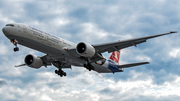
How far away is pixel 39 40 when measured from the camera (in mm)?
24484

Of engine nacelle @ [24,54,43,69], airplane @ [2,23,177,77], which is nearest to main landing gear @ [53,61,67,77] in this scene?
airplane @ [2,23,177,77]

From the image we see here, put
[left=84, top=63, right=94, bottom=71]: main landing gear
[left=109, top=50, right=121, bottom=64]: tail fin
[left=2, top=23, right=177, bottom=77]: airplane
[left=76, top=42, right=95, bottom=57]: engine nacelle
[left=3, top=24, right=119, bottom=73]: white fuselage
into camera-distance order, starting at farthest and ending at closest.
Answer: [left=109, top=50, right=121, bottom=64]: tail fin
[left=84, top=63, right=94, bottom=71]: main landing gear
[left=76, top=42, right=95, bottom=57]: engine nacelle
[left=2, top=23, right=177, bottom=77]: airplane
[left=3, top=24, right=119, bottom=73]: white fuselage

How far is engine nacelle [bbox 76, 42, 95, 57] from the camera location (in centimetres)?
2560

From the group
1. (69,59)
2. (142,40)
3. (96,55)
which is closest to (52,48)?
(69,59)

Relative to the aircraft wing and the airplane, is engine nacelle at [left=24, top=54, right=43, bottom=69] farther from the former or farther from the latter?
the aircraft wing

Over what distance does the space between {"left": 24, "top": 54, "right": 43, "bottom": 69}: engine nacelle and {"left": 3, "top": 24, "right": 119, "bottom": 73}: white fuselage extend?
4.79 metres

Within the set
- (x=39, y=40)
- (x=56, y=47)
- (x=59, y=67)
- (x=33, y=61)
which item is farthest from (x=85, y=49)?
(x=33, y=61)

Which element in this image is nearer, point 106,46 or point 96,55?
point 106,46

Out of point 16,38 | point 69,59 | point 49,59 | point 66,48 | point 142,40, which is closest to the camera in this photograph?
point 16,38

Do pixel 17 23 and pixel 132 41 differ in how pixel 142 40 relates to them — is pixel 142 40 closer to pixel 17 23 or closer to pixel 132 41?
pixel 132 41

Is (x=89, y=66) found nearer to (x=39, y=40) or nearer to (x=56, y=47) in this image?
(x=56, y=47)

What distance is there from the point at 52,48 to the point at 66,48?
1.97 meters

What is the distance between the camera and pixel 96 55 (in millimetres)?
28875

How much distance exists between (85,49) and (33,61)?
9807mm
